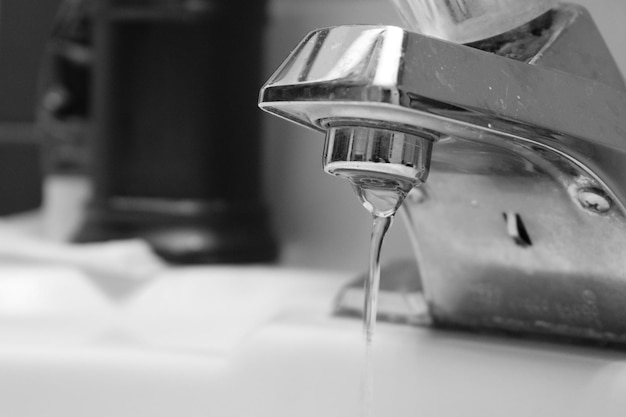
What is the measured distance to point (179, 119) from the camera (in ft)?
1.49

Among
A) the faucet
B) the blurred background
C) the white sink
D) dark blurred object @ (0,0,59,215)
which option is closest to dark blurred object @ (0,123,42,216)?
dark blurred object @ (0,0,59,215)

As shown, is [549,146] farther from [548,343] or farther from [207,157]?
[207,157]

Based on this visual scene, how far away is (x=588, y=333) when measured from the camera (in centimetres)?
27

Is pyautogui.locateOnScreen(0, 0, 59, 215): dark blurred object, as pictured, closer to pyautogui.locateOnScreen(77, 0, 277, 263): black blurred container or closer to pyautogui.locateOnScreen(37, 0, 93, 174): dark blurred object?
pyautogui.locateOnScreen(37, 0, 93, 174): dark blurred object

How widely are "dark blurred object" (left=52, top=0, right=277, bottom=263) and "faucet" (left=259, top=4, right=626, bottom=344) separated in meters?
0.20

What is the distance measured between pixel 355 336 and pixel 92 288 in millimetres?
192

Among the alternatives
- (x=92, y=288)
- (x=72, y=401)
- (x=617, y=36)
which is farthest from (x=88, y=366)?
(x=617, y=36)

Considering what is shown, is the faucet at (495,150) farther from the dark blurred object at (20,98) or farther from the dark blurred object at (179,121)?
the dark blurred object at (20,98)

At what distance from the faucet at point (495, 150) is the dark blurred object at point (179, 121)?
195 mm

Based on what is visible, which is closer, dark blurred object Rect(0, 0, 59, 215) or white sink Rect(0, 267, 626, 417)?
white sink Rect(0, 267, 626, 417)

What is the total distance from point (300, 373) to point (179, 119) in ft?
0.71

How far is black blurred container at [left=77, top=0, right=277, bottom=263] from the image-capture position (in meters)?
0.45

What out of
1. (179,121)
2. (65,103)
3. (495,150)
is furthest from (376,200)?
(65,103)

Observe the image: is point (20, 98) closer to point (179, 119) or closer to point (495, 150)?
point (179, 119)
